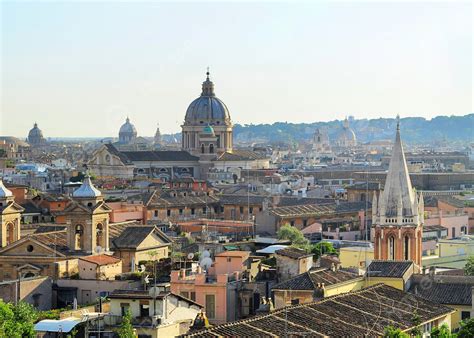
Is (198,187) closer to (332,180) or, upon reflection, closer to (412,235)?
(332,180)

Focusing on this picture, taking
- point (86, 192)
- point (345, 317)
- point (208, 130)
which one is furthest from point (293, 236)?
point (208, 130)

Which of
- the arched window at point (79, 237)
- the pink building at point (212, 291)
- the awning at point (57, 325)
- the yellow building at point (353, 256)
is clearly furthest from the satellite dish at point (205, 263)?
the yellow building at point (353, 256)

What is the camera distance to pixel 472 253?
131ft

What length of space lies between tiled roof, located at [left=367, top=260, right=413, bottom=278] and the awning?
7.97 metres

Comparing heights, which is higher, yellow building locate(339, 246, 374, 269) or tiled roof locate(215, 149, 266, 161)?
tiled roof locate(215, 149, 266, 161)

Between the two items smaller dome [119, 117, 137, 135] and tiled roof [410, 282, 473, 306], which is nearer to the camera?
tiled roof [410, 282, 473, 306]

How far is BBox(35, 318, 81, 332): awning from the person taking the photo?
25297 mm

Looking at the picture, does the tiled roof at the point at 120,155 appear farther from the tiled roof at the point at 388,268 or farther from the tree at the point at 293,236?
the tiled roof at the point at 388,268

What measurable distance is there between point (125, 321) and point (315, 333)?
3333mm

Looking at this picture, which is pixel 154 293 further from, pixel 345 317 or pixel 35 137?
pixel 35 137

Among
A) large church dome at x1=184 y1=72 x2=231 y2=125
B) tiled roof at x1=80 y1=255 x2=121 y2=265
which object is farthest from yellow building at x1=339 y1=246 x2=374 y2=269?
large church dome at x1=184 y1=72 x2=231 y2=125

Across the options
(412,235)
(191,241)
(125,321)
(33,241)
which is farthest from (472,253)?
(125,321)

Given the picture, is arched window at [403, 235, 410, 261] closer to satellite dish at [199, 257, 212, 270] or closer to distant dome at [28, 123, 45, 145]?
satellite dish at [199, 257, 212, 270]

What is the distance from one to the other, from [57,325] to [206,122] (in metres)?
74.8
